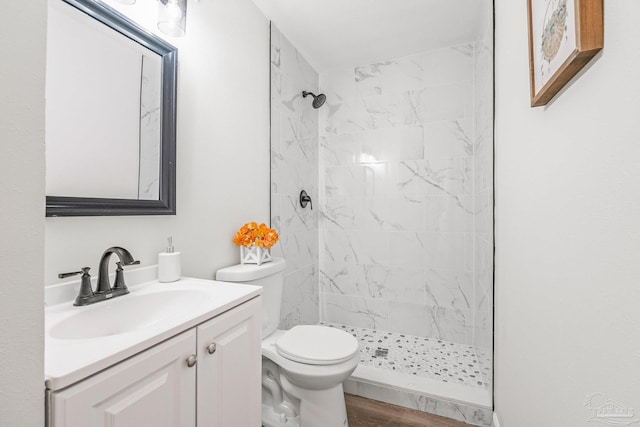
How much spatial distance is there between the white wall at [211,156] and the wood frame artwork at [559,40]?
1337 millimetres

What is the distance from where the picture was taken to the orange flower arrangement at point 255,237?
62.8 inches

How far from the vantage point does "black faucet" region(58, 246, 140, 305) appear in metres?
0.93

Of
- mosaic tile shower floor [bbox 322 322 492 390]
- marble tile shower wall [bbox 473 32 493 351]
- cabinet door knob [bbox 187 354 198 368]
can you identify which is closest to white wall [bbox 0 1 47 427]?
cabinet door knob [bbox 187 354 198 368]

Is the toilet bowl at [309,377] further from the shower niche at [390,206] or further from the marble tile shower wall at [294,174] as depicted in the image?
the marble tile shower wall at [294,174]

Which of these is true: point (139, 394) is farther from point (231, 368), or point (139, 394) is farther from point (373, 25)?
point (373, 25)

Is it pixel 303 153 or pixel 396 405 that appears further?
pixel 303 153

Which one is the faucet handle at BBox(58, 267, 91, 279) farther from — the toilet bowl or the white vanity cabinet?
the toilet bowl

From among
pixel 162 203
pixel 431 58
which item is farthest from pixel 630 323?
pixel 431 58

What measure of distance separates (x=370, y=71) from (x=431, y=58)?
19.5 inches

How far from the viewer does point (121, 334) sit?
2.36 feet

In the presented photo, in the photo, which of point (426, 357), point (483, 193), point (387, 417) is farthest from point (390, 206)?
point (387, 417)

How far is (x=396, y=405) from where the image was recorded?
1771 mm

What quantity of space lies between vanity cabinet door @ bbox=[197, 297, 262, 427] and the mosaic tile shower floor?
1.23m

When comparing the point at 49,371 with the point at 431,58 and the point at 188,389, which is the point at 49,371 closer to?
the point at 188,389
